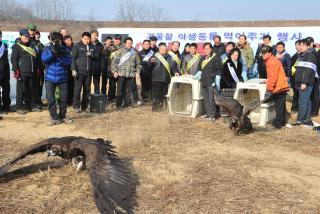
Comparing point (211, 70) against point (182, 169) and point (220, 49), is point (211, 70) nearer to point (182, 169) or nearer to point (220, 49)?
point (220, 49)

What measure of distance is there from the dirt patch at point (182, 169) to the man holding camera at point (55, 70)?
47 cm

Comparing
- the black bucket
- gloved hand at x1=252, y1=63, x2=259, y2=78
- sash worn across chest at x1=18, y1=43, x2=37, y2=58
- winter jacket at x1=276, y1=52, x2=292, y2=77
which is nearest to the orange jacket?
winter jacket at x1=276, y1=52, x2=292, y2=77

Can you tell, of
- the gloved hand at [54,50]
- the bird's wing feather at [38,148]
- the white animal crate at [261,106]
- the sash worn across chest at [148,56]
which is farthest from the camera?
the sash worn across chest at [148,56]

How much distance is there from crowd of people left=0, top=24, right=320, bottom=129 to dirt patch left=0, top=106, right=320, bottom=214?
0.74 metres

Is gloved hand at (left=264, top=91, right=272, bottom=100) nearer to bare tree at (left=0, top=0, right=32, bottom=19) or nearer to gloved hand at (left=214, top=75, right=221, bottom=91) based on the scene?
gloved hand at (left=214, top=75, right=221, bottom=91)

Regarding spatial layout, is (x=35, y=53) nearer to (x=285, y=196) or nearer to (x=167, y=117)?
(x=167, y=117)

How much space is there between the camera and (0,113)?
9273 mm

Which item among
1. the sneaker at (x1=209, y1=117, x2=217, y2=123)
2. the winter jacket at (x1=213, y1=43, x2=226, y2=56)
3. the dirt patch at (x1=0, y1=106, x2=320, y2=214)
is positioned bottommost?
the dirt patch at (x1=0, y1=106, x2=320, y2=214)

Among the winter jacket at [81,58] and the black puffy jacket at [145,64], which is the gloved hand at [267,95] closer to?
the black puffy jacket at [145,64]

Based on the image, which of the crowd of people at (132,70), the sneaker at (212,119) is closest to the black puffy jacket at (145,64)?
the crowd of people at (132,70)

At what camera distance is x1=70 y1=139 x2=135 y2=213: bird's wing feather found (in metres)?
4.06

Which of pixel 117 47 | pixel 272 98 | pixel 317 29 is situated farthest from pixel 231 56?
pixel 317 29

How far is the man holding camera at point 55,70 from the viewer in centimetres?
779

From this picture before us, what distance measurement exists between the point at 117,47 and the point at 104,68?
0.65 metres
